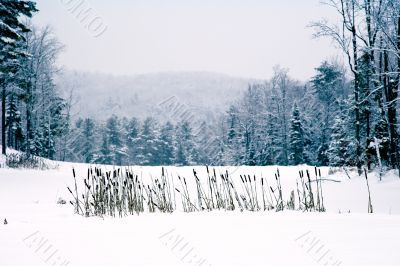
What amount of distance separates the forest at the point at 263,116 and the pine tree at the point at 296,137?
104 millimetres

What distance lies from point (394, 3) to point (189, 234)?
11398 mm

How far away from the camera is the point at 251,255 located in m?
2.90

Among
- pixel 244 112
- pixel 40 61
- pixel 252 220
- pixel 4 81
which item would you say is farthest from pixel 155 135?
pixel 252 220

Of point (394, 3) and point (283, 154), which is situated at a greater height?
point (394, 3)

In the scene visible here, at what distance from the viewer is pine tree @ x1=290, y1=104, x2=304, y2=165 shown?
119 feet

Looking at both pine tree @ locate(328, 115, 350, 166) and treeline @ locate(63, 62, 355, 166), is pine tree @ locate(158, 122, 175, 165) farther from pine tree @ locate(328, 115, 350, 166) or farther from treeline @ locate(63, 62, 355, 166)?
pine tree @ locate(328, 115, 350, 166)

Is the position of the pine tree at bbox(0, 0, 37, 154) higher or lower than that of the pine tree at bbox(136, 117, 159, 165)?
higher

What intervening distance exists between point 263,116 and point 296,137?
27.2 feet

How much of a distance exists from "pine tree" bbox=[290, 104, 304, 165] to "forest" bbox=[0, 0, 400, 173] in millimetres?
104

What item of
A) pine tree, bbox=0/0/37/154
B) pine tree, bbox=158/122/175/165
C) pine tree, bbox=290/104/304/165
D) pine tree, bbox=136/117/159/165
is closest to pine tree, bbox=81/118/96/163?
pine tree, bbox=136/117/159/165

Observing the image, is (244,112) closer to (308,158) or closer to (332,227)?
(308,158)

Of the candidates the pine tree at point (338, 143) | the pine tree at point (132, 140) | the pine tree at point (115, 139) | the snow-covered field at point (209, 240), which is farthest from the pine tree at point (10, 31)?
the pine tree at point (132, 140)

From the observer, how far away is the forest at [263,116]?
1554cm

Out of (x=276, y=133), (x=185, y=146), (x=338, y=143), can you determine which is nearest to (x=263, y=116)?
(x=276, y=133)
